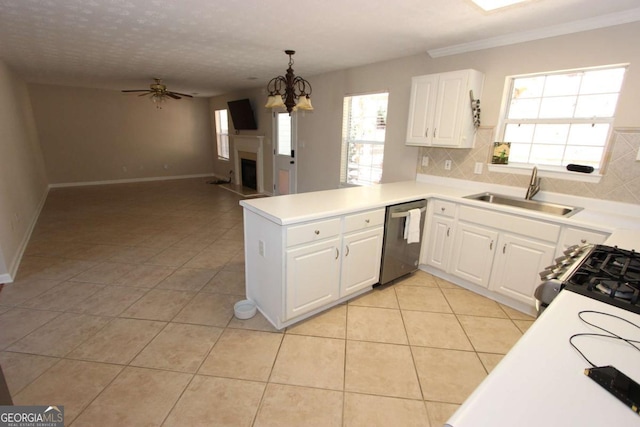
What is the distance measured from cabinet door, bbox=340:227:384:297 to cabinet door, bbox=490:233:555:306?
3.31 feet

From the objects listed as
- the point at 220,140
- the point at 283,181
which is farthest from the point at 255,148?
the point at 220,140

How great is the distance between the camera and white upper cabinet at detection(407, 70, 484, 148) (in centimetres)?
287

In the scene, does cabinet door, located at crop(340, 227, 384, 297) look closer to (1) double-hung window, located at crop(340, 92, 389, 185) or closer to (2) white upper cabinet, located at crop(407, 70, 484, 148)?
(2) white upper cabinet, located at crop(407, 70, 484, 148)

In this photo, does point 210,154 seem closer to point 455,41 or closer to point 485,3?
point 455,41

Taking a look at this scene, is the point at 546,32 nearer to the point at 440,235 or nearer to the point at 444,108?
the point at 444,108

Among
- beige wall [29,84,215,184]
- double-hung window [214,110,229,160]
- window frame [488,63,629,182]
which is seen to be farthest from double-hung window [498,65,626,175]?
beige wall [29,84,215,184]

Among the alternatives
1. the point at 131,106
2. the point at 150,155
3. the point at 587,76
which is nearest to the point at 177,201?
the point at 150,155

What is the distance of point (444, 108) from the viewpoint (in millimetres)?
2994

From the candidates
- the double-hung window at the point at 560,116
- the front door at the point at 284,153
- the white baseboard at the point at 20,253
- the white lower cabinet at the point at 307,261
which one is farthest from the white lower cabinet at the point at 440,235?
the white baseboard at the point at 20,253

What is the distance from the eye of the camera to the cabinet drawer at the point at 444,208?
111 inches

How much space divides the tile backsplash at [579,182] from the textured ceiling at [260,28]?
2.94ft

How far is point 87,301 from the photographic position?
2.53 meters

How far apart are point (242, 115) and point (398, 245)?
5.39m

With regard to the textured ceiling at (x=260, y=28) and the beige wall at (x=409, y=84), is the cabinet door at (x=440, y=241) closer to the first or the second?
the beige wall at (x=409, y=84)
